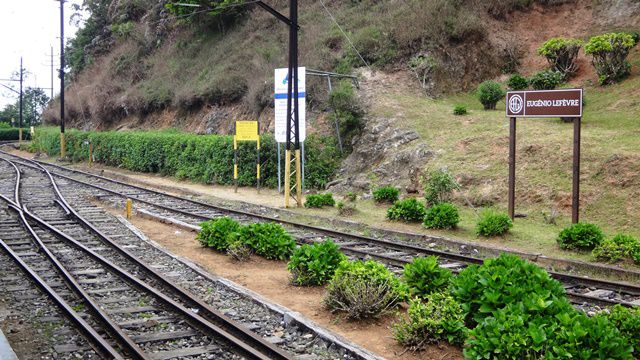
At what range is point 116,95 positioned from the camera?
5241 cm

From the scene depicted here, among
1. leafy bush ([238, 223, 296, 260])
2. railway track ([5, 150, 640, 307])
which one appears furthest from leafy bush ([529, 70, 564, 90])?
leafy bush ([238, 223, 296, 260])

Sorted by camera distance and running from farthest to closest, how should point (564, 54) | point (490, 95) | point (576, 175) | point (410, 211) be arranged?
point (564, 54) → point (490, 95) → point (410, 211) → point (576, 175)

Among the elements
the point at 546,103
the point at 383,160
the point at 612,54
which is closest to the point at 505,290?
the point at 546,103

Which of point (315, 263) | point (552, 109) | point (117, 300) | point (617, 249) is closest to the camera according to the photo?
point (117, 300)

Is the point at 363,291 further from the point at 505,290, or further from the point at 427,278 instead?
the point at 505,290

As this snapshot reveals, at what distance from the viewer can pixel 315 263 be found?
10.3 m

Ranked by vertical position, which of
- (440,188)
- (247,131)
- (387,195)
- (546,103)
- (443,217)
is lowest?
(443,217)

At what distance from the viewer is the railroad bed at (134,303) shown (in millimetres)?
7664

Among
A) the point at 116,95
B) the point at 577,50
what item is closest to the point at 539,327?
the point at 577,50

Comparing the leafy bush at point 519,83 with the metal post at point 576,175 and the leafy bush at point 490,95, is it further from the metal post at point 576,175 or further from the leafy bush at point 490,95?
the metal post at point 576,175

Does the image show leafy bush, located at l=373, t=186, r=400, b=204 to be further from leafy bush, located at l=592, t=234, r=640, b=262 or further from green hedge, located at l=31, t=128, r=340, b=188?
leafy bush, located at l=592, t=234, r=640, b=262

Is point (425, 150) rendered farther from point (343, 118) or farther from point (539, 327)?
point (539, 327)

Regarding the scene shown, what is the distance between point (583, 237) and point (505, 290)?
19.2 feet

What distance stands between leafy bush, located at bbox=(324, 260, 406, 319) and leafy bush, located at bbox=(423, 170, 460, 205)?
28.4 feet
